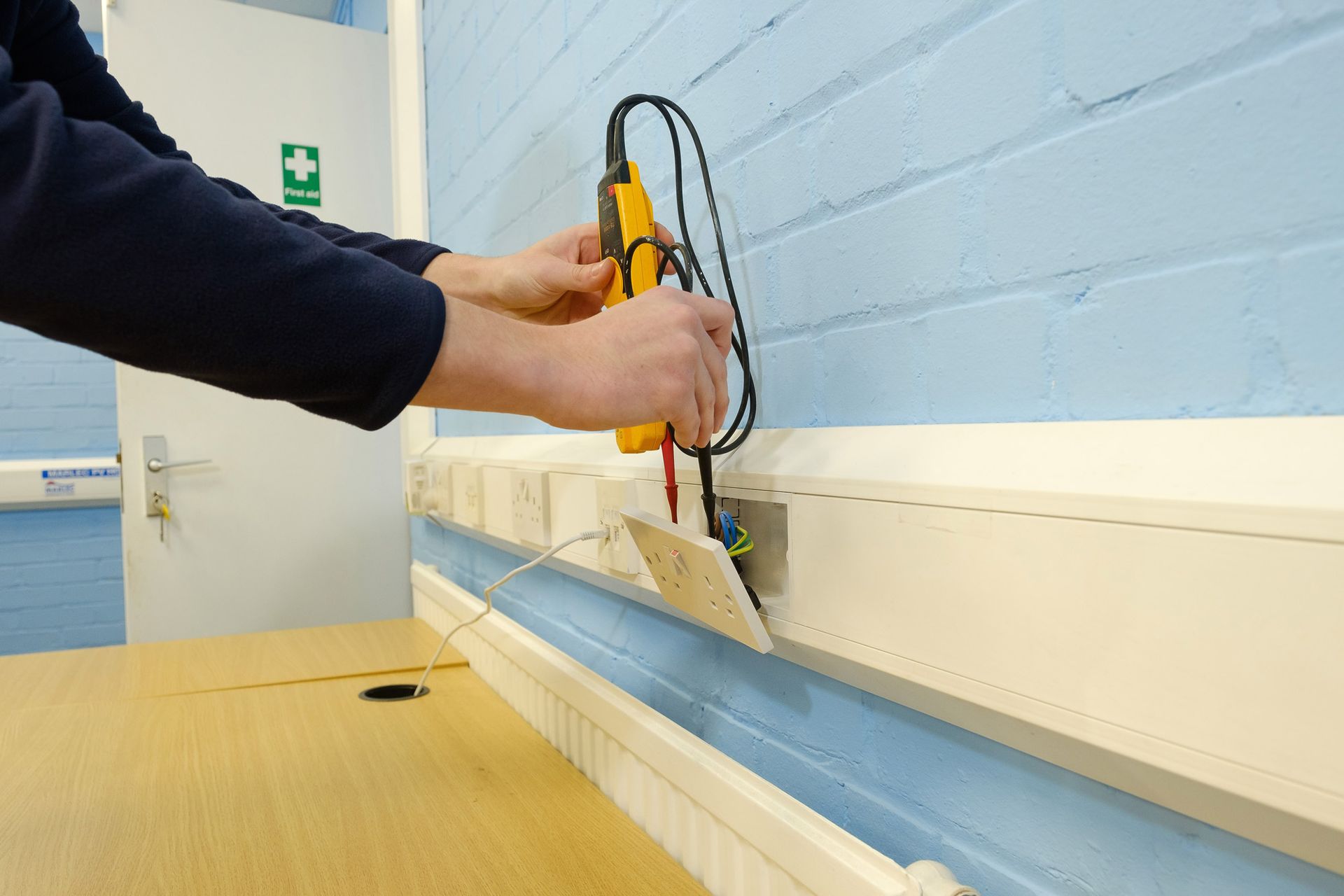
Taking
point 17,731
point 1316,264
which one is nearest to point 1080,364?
point 1316,264

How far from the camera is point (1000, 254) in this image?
56 cm

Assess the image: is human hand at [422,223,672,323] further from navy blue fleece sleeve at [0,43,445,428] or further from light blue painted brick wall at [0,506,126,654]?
light blue painted brick wall at [0,506,126,654]

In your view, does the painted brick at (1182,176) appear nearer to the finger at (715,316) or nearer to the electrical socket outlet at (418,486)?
the finger at (715,316)

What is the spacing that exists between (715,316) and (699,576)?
198 millimetres

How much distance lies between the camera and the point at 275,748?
3.42ft

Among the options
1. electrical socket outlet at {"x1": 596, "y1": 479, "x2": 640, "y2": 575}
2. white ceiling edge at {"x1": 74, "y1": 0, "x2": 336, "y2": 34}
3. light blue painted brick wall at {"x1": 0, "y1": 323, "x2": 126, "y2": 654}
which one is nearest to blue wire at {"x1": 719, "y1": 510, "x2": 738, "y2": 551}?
electrical socket outlet at {"x1": 596, "y1": 479, "x2": 640, "y2": 575}

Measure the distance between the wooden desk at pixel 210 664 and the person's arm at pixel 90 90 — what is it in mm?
754

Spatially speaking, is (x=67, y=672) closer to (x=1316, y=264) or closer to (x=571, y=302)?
(x=571, y=302)

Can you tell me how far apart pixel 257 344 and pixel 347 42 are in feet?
7.58

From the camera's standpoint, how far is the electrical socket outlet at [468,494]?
1.38 m

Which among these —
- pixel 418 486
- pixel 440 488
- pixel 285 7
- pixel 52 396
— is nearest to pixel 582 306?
pixel 440 488

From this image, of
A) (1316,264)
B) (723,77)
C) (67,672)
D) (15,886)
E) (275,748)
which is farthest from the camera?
(67,672)

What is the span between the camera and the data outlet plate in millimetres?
609

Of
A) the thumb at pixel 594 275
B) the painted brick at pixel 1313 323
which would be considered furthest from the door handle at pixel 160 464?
the painted brick at pixel 1313 323
